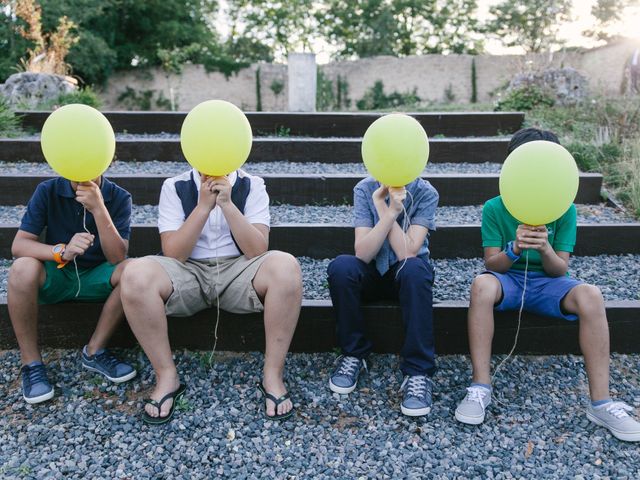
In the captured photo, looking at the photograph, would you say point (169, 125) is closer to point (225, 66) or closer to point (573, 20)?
point (225, 66)

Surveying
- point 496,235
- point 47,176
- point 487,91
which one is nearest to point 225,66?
point 487,91

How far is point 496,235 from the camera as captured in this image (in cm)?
226

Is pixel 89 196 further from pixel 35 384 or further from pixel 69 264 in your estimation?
pixel 35 384

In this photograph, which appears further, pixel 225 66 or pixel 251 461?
pixel 225 66

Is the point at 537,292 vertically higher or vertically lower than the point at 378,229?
lower

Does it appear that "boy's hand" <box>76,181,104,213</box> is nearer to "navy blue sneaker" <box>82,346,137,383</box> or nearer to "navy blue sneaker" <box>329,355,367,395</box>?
"navy blue sneaker" <box>82,346,137,383</box>

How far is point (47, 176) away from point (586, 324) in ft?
12.3

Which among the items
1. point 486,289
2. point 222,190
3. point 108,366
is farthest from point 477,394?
point 108,366

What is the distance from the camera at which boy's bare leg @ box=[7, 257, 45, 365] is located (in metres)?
2.17

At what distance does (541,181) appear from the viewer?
6.10ft

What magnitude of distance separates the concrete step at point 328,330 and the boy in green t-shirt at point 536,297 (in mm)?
243

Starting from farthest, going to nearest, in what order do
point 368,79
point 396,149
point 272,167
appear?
point 368,79 < point 272,167 < point 396,149

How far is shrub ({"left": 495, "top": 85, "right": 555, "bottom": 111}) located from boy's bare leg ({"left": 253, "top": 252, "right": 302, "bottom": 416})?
5082mm

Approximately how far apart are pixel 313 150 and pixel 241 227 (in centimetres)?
289
